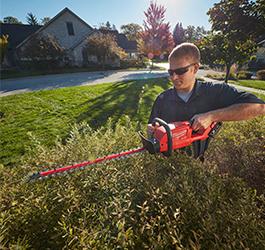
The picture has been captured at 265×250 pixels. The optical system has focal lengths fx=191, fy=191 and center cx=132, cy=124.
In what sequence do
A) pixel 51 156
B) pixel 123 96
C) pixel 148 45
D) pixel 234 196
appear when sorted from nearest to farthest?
pixel 234 196
pixel 51 156
pixel 123 96
pixel 148 45

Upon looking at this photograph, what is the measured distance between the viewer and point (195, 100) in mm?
2008

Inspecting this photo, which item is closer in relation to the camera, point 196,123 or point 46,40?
point 196,123

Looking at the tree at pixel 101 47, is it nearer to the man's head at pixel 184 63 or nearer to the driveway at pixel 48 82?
the driveway at pixel 48 82

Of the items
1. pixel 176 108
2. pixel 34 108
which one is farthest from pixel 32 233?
pixel 34 108

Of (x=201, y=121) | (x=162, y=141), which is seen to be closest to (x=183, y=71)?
(x=201, y=121)

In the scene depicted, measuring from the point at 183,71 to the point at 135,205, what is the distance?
1298mm

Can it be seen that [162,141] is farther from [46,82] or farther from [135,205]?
[46,82]

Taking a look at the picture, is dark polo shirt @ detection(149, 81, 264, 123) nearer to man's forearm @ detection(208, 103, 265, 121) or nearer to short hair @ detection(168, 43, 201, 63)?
man's forearm @ detection(208, 103, 265, 121)

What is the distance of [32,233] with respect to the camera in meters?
1.34

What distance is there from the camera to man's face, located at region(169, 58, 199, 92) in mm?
1842

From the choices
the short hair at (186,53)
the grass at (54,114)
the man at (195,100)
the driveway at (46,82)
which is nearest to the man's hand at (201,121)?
the man at (195,100)

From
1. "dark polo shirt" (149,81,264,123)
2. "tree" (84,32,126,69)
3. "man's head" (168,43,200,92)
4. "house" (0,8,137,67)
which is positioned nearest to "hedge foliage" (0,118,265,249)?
"dark polo shirt" (149,81,264,123)

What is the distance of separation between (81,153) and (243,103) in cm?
168

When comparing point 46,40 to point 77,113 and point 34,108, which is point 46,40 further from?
point 77,113
